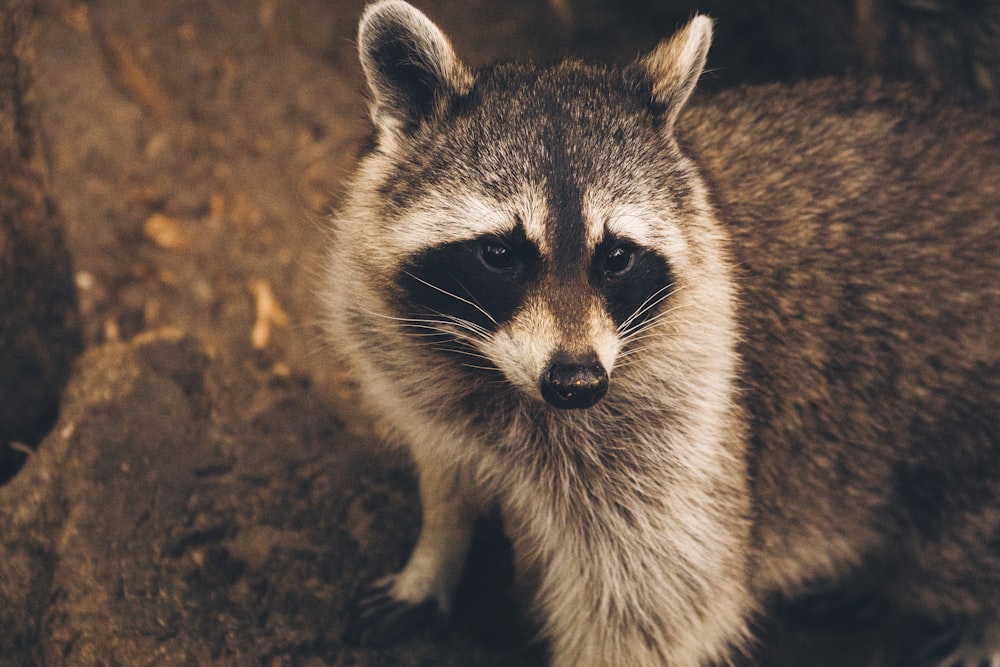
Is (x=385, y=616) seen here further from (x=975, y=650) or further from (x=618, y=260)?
(x=975, y=650)

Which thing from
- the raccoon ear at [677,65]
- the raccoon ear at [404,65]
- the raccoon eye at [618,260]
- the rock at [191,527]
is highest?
the raccoon ear at [677,65]

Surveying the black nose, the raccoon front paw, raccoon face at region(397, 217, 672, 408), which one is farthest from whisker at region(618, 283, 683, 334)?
the raccoon front paw

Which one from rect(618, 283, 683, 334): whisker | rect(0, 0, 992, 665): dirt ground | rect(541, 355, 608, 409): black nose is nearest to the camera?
rect(541, 355, 608, 409): black nose

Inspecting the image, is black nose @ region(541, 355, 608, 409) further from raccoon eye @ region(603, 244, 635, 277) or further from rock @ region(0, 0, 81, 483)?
rock @ region(0, 0, 81, 483)

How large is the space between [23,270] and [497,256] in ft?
5.34

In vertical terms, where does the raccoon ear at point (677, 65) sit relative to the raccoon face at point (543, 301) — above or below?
above

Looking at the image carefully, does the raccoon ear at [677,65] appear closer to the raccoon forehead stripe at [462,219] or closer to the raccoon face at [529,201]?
the raccoon face at [529,201]

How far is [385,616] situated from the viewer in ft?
8.15

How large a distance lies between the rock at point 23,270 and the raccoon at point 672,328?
977 mm

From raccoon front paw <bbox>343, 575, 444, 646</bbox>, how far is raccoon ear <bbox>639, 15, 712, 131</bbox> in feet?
5.02

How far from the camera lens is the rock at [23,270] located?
2.46m

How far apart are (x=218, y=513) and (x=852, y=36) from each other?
292cm

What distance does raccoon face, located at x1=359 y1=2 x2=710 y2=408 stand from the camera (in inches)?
71.1

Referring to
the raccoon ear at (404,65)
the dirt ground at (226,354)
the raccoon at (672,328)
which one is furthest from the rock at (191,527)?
the raccoon ear at (404,65)
